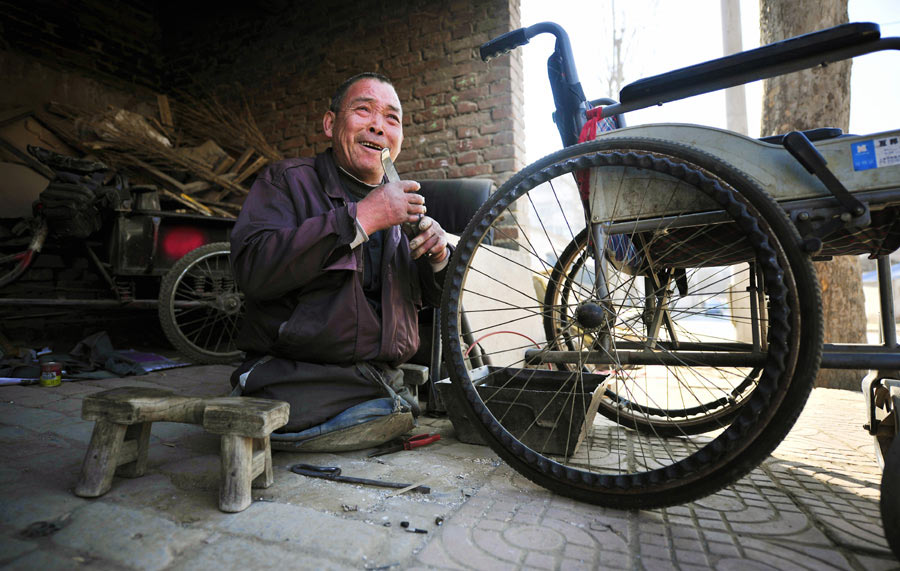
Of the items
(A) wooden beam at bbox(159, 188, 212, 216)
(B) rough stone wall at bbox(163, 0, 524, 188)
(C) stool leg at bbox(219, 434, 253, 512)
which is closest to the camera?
(C) stool leg at bbox(219, 434, 253, 512)

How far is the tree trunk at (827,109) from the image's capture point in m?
3.12

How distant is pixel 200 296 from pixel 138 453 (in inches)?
84.7

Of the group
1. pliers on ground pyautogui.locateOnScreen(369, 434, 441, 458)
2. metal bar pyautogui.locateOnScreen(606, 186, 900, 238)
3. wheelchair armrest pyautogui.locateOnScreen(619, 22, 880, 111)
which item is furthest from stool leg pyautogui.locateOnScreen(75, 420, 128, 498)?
wheelchair armrest pyautogui.locateOnScreen(619, 22, 880, 111)

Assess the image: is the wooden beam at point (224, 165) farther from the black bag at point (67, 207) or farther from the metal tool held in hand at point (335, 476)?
the metal tool held in hand at point (335, 476)

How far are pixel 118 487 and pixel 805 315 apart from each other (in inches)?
70.2

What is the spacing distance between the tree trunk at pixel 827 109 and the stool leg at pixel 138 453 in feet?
13.0

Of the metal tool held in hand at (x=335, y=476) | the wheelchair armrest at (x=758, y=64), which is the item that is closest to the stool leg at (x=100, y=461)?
the metal tool held in hand at (x=335, y=476)

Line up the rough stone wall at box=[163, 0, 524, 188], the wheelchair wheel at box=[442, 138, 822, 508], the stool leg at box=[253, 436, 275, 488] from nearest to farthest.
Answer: the wheelchair wheel at box=[442, 138, 822, 508] < the stool leg at box=[253, 436, 275, 488] < the rough stone wall at box=[163, 0, 524, 188]

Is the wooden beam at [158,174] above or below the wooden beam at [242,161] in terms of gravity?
below

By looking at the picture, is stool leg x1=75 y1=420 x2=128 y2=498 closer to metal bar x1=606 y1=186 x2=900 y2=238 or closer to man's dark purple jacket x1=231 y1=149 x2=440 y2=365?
man's dark purple jacket x1=231 y1=149 x2=440 y2=365

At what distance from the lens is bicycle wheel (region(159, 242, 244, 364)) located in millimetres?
3051

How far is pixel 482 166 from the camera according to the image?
3816mm

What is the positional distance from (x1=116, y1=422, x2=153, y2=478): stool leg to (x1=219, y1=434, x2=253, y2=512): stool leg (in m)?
0.37

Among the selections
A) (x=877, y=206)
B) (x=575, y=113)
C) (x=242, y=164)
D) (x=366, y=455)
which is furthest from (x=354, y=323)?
(x=242, y=164)
